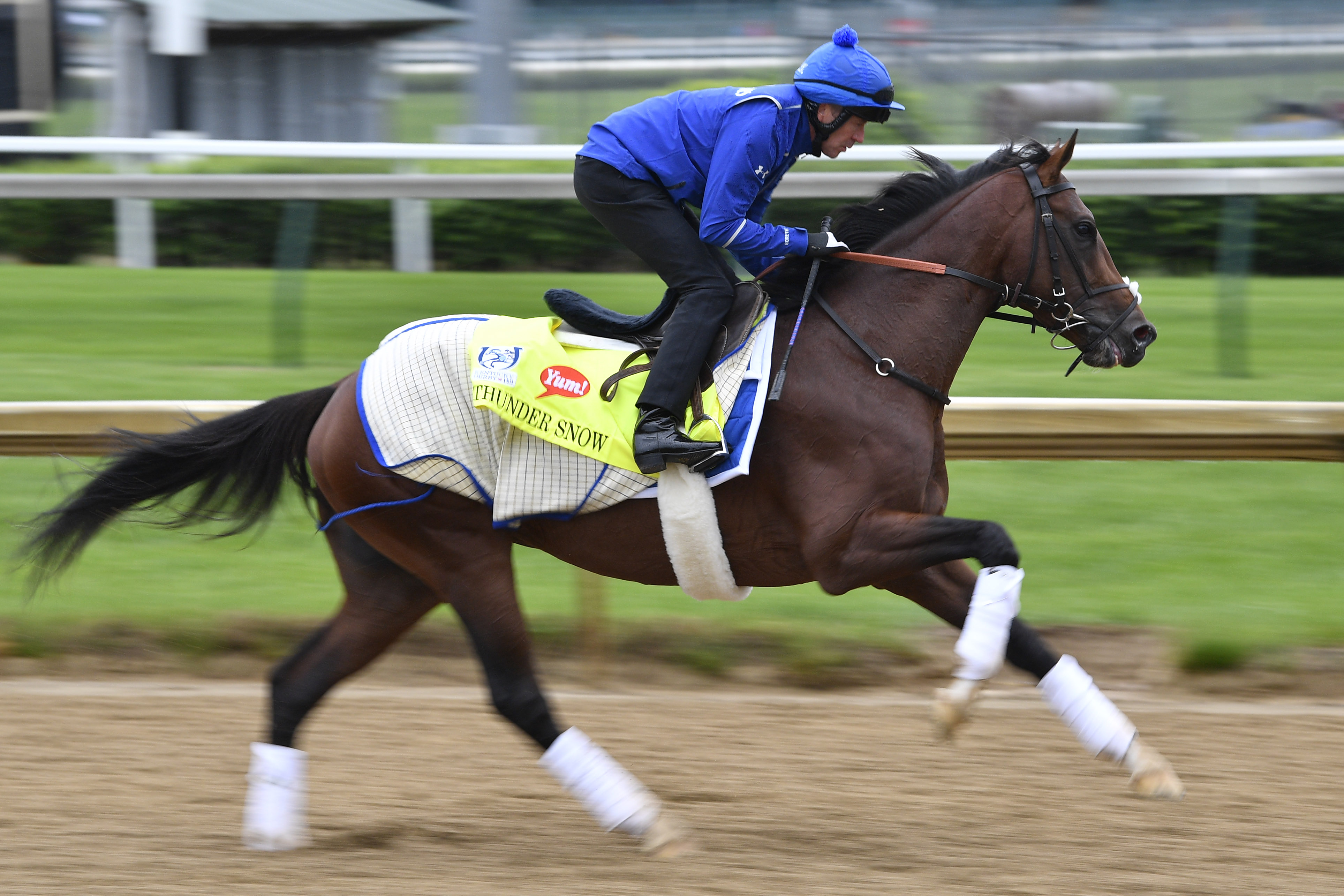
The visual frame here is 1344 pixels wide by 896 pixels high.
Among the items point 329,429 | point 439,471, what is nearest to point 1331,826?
point 439,471

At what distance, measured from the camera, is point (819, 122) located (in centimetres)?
372

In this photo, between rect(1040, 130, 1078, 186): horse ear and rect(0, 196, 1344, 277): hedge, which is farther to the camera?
rect(0, 196, 1344, 277): hedge

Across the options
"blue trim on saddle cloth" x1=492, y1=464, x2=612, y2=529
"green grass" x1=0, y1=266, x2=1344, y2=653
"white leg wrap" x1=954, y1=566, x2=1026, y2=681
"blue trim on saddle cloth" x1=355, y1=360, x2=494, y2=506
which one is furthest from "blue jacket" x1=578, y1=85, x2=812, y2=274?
"green grass" x1=0, y1=266, x2=1344, y2=653

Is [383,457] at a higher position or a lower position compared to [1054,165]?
lower

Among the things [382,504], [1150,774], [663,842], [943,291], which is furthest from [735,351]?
[1150,774]

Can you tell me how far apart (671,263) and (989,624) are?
1.26 metres

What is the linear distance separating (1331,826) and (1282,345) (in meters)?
4.20

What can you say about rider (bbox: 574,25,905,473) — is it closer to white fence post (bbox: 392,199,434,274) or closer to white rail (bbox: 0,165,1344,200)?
white rail (bbox: 0,165,1344,200)

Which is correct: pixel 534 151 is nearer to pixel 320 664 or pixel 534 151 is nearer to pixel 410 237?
pixel 410 237

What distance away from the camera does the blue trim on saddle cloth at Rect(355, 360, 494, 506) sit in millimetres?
3795

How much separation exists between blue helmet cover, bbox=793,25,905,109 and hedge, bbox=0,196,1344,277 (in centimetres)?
386

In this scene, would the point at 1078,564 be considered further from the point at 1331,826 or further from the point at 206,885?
the point at 206,885

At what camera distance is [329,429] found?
155 inches

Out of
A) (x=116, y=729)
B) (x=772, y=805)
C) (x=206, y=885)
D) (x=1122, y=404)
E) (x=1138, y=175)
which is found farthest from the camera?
(x=1138, y=175)
